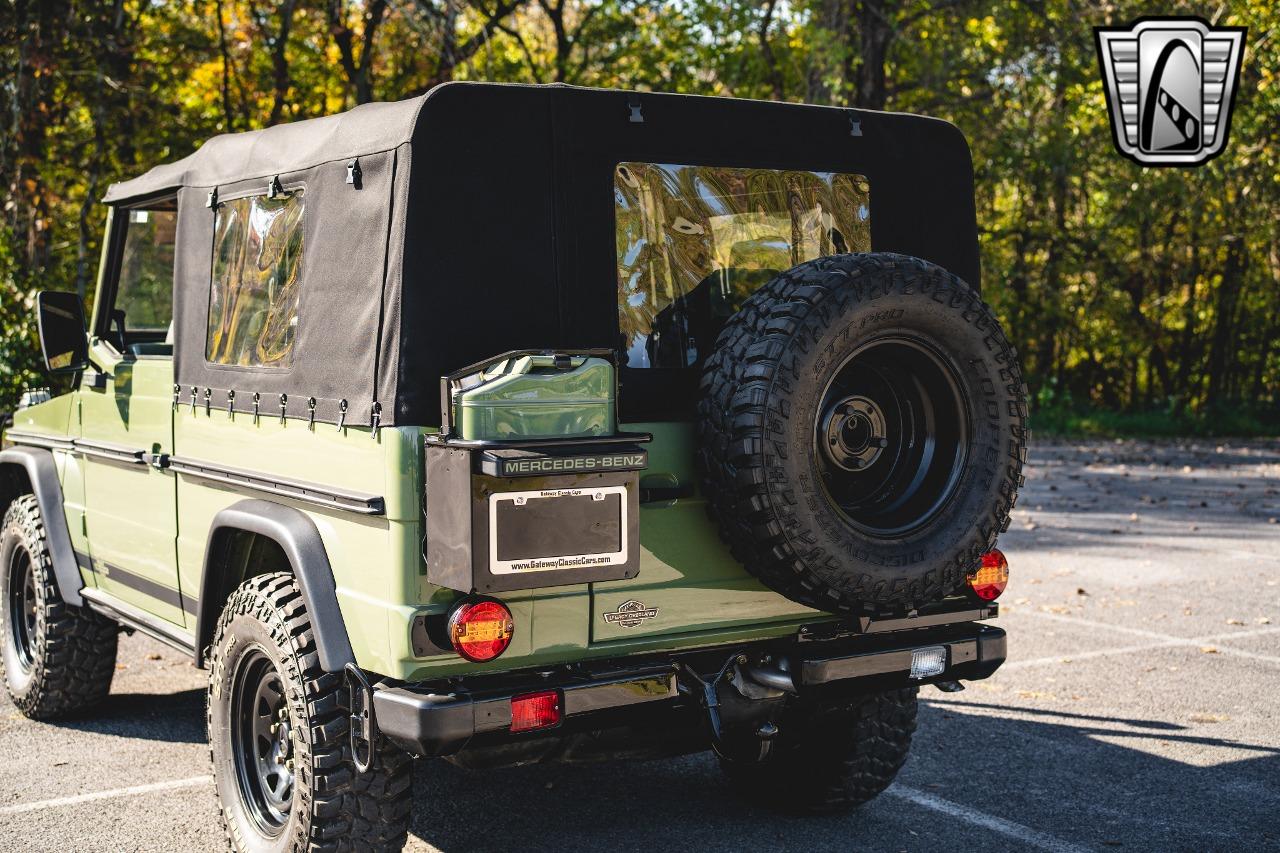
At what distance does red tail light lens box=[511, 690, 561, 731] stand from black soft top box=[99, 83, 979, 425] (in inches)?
30.4

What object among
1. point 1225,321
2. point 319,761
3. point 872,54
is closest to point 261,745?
point 319,761

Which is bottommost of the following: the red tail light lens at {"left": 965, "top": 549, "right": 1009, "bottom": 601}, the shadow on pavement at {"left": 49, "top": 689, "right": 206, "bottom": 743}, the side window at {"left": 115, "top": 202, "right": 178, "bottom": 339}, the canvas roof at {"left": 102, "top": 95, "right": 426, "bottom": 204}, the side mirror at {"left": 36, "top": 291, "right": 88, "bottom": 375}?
the shadow on pavement at {"left": 49, "top": 689, "right": 206, "bottom": 743}

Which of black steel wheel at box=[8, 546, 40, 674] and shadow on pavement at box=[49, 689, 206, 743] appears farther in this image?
black steel wheel at box=[8, 546, 40, 674]

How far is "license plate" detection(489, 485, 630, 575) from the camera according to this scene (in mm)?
3201

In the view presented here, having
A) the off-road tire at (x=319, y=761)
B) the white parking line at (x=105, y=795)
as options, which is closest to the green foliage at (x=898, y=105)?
the white parking line at (x=105, y=795)

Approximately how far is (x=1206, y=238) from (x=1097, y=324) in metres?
2.56

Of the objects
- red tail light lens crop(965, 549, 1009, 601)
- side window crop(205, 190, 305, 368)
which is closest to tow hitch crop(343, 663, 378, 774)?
side window crop(205, 190, 305, 368)

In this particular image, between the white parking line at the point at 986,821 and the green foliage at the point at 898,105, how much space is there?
9348 millimetres

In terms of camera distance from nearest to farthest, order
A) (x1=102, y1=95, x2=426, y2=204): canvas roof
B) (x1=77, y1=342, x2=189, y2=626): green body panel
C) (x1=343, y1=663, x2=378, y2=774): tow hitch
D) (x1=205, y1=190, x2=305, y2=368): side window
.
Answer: (x1=343, y1=663, x2=378, y2=774): tow hitch < (x1=102, y1=95, x2=426, y2=204): canvas roof < (x1=205, y1=190, x2=305, y2=368): side window < (x1=77, y1=342, x2=189, y2=626): green body panel

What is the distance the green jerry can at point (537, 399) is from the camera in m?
3.23

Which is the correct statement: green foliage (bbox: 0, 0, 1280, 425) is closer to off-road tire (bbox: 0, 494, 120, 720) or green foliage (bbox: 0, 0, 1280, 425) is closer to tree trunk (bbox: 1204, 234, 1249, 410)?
tree trunk (bbox: 1204, 234, 1249, 410)

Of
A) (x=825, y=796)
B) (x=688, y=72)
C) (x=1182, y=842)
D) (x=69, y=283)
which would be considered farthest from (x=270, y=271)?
(x=688, y=72)

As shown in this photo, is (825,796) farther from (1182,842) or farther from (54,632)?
(54,632)

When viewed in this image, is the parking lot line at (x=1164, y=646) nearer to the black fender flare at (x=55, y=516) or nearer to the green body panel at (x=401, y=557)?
the green body panel at (x=401, y=557)
